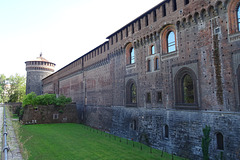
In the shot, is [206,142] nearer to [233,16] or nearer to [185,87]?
[185,87]

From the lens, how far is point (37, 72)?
42.1 metres

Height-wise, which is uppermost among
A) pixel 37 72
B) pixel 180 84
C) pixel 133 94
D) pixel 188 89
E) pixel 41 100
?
pixel 37 72

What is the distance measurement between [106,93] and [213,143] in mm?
11806

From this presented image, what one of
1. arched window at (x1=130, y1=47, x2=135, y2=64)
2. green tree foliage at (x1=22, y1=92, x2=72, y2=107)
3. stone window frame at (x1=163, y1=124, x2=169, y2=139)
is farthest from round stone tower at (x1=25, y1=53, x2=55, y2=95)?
stone window frame at (x1=163, y1=124, x2=169, y2=139)

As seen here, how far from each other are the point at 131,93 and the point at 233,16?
8.88 metres

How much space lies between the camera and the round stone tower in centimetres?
4150

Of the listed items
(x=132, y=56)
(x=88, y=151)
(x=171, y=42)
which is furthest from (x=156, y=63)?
(x=88, y=151)

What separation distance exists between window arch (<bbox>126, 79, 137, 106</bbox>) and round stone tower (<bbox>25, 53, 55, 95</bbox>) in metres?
32.6

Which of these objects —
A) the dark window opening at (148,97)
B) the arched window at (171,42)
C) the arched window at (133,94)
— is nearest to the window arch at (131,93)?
the arched window at (133,94)

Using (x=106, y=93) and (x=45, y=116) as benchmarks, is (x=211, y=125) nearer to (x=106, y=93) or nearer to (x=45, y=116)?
(x=106, y=93)

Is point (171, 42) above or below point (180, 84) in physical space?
above

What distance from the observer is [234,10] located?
844 centimetres

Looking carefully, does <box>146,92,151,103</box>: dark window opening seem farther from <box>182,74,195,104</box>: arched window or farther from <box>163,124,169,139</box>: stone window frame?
<box>182,74,195,104</box>: arched window

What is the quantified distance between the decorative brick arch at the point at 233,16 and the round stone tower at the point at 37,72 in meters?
40.3
